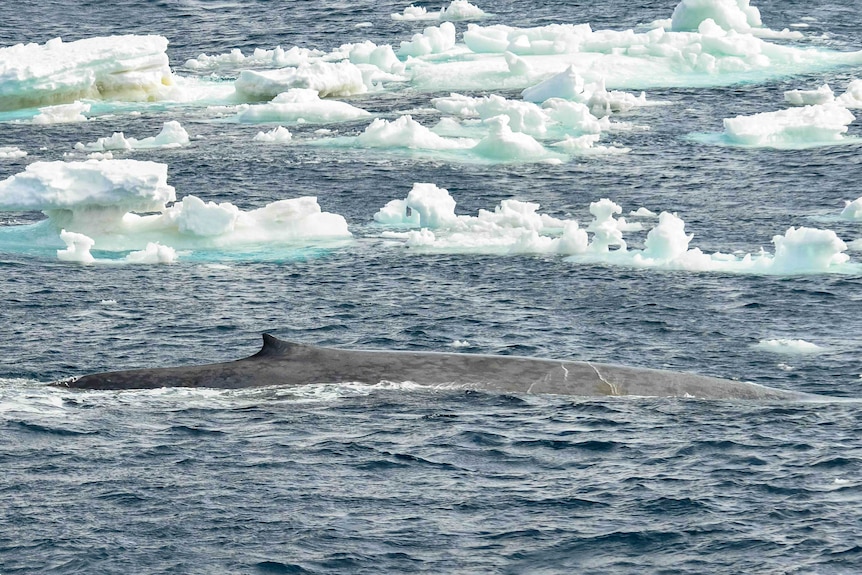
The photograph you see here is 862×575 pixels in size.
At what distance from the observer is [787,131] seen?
135 feet

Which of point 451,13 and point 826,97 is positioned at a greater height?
point 451,13

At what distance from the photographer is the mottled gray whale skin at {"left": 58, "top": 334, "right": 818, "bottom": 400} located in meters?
19.4

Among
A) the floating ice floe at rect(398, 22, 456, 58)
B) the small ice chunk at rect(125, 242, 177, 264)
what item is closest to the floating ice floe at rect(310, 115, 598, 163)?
the small ice chunk at rect(125, 242, 177, 264)

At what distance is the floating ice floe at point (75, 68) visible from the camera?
46.5m

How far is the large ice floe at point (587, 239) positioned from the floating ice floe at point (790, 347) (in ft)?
16.5

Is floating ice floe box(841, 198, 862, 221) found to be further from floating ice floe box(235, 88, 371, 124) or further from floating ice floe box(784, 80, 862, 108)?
floating ice floe box(235, 88, 371, 124)

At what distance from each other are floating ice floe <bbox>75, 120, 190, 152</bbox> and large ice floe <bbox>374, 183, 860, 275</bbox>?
10.8m

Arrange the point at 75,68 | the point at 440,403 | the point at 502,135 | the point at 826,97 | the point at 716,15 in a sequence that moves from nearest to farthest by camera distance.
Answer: the point at 440,403 < the point at 502,135 < the point at 826,97 < the point at 75,68 < the point at 716,15

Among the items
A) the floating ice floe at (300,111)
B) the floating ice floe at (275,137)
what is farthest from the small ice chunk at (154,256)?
the floating ice floe at (300,111)

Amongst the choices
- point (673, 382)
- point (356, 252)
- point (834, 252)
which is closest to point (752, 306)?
point (834, 252)

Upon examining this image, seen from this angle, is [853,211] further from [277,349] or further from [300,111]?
[300,111]

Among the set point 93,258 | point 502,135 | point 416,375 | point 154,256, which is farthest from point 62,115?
point 416,375

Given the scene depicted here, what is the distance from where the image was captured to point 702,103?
47.8 metres

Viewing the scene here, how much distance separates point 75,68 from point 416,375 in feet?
101
